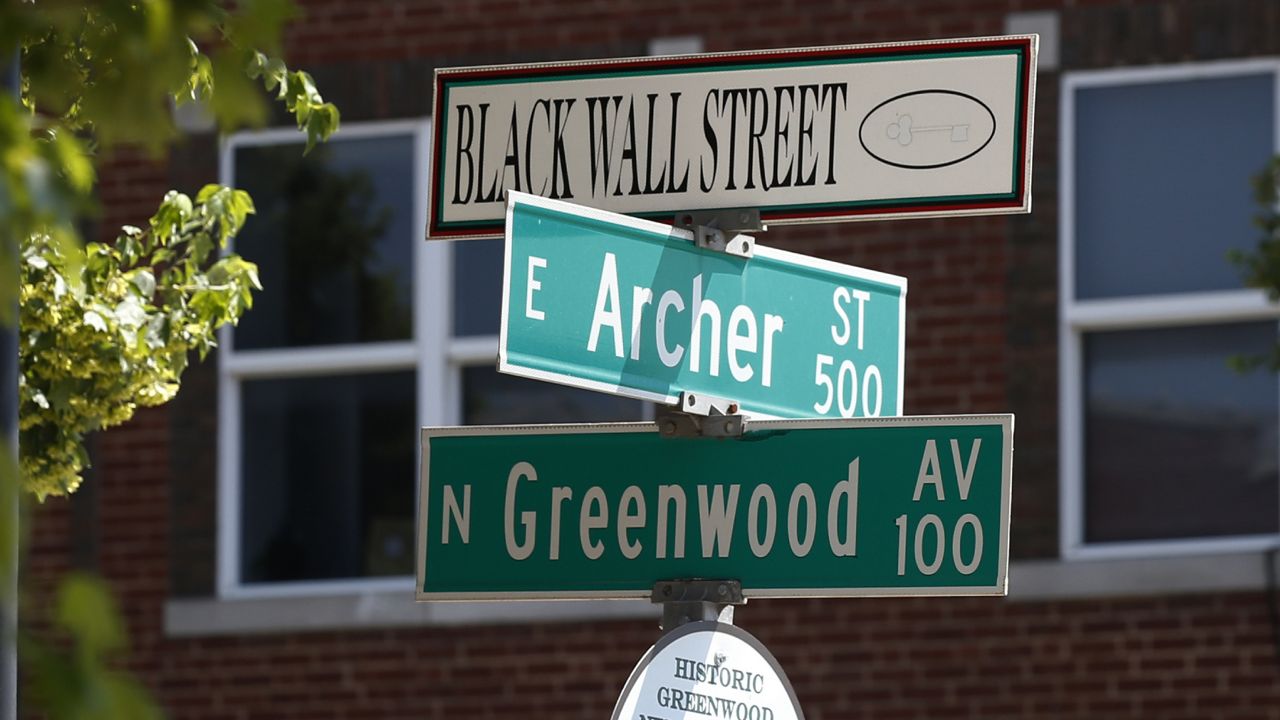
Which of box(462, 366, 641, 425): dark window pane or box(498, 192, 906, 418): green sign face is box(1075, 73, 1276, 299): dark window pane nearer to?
box(462, 366, 641, 425): dark window pane

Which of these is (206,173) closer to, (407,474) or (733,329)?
(407,474)

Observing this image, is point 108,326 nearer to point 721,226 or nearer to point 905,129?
point 721,226

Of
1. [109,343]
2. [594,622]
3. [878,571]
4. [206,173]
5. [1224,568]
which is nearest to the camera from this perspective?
[878,571]

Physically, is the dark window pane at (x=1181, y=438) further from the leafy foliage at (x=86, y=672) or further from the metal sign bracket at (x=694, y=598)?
the leafy foliage at (x=86, y=672)

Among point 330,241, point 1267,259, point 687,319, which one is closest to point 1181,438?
point 1267,259

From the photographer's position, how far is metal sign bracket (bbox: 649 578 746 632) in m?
3.52

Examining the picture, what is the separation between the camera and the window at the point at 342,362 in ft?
29.2

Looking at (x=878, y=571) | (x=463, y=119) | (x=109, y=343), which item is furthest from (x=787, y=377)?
(x=109, y=343)

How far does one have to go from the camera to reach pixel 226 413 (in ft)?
29.9

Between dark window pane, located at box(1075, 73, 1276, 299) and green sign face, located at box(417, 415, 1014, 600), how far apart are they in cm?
504

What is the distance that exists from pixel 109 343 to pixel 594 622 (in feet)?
13.6

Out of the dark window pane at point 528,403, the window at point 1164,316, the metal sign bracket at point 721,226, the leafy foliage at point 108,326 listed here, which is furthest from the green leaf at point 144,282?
the window at point 1164,316

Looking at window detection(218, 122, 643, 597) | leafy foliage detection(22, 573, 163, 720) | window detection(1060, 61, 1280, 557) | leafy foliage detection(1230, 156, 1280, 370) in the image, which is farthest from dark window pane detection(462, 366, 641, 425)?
leafy foliage detection(22, 573, 163, 720)

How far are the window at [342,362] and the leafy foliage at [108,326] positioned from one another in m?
3.87
